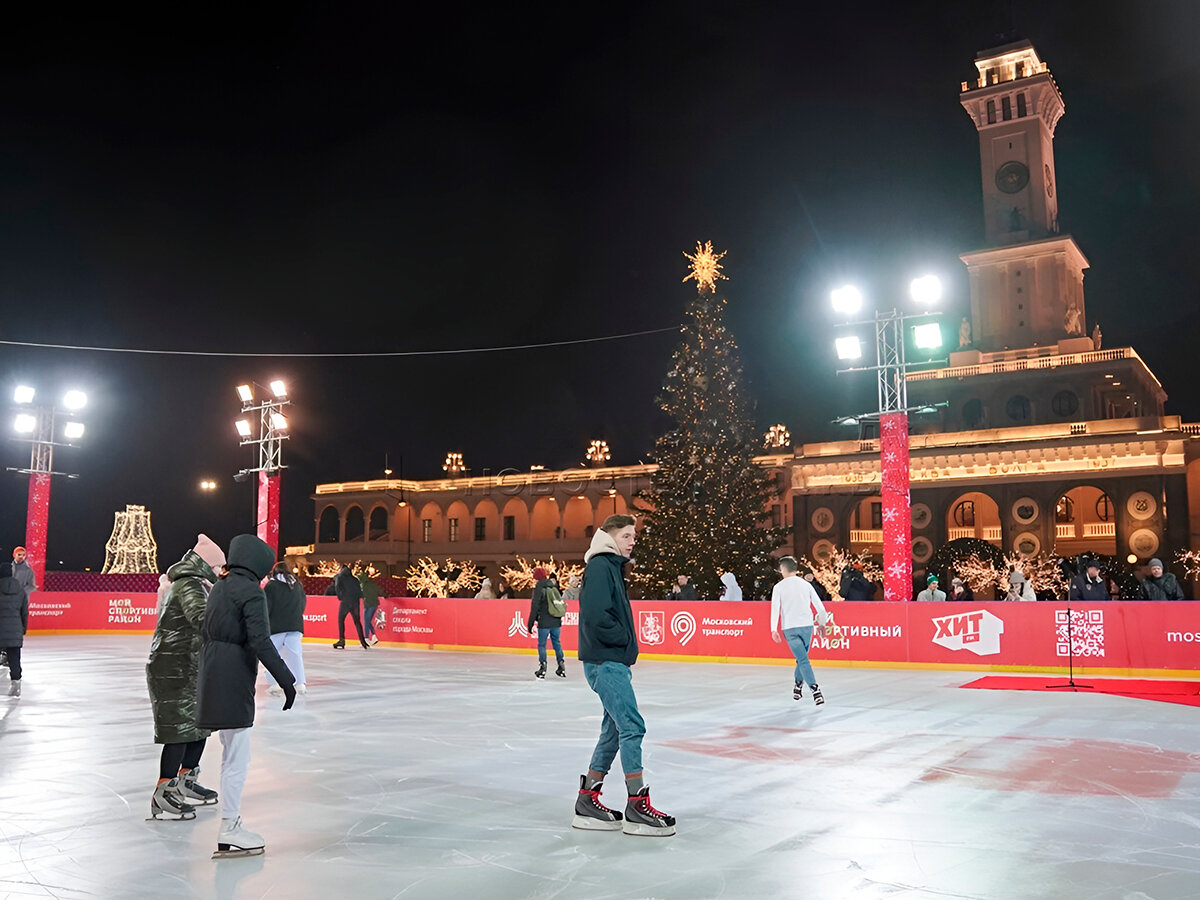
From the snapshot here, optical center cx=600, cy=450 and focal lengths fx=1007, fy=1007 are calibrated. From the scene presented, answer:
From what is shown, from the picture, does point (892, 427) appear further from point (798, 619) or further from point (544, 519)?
point (544, 519)

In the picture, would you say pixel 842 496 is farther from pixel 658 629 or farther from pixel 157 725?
pixel 157 725

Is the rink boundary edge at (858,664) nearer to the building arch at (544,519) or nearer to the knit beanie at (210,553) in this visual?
the knit beanie at (210,553)

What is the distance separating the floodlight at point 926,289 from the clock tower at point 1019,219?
46.7 metres

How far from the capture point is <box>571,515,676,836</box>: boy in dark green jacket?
5.71m

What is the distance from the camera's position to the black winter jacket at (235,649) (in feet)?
17.6

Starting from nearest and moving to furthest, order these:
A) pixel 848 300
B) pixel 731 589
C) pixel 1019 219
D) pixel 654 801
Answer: pixel 654 801
pixel 848 300
pixel 731 589
pixel 1019 219

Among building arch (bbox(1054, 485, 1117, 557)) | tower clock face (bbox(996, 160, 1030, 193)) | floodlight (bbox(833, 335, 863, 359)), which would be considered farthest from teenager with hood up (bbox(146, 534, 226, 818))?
tower clock face (bbox(996, 160, 1030, 193))

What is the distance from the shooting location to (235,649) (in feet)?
18.0

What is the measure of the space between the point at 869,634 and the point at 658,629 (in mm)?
4512

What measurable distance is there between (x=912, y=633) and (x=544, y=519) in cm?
5504

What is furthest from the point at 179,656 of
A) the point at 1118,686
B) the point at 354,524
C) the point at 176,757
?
the point at 354,524

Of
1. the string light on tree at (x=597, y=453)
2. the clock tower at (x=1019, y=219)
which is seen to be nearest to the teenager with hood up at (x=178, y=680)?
the clock tower at (x=1019, y=219)

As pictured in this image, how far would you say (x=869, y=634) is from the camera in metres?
18.5

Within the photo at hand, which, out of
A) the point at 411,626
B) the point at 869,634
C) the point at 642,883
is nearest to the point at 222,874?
the point at 642,883
